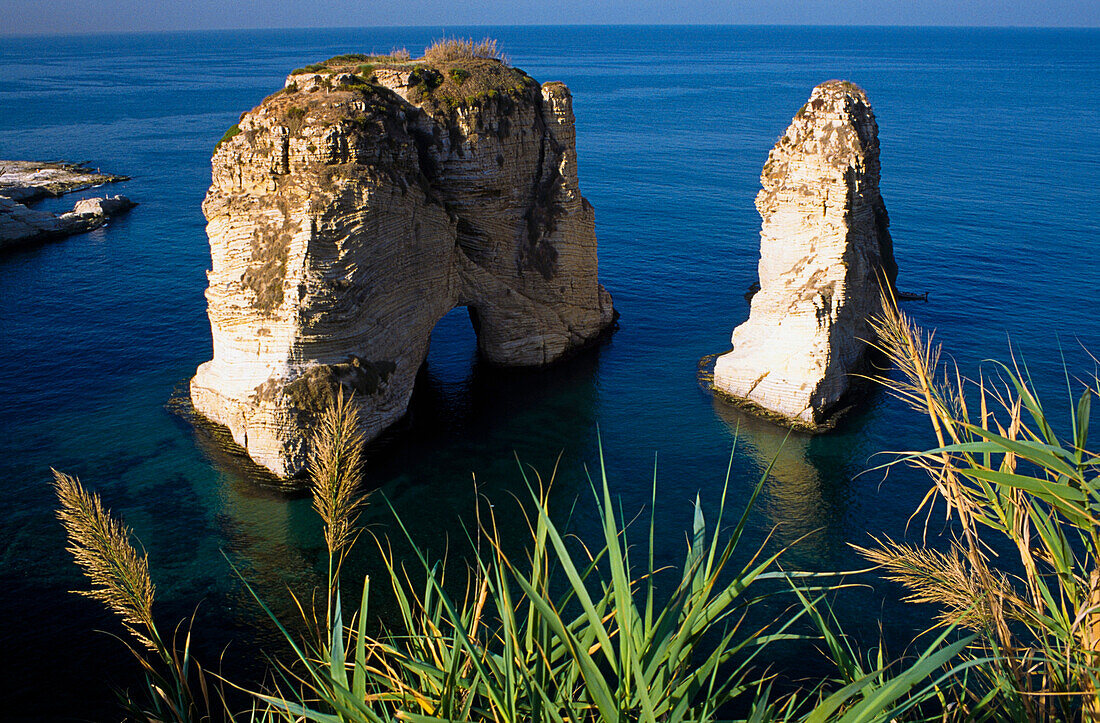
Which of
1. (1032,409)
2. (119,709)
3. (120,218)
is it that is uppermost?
(1032,409)

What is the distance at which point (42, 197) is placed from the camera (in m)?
57.1

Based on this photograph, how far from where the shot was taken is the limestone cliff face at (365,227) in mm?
22453

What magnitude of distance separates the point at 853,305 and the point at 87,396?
2598 centimetres

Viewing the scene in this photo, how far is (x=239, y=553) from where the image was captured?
65.0ft

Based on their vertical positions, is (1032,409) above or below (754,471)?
above

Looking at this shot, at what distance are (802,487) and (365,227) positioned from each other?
561 inches

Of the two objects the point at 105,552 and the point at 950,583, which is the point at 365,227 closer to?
the point at 105,552

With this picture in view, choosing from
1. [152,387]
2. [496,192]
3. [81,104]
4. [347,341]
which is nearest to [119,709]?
[347,341]

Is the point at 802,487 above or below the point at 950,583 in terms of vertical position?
below

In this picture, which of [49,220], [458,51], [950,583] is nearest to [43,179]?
[49,220]

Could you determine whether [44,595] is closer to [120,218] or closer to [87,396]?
Answer: [87,396]

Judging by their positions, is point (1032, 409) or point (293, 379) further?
point (293, 379)

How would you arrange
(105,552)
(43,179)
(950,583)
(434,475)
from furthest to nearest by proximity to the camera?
1. (43,179)
2. (434,475)
3. (950,583)
4. (105,552)

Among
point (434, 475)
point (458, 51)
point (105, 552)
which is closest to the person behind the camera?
point (105, 552)
